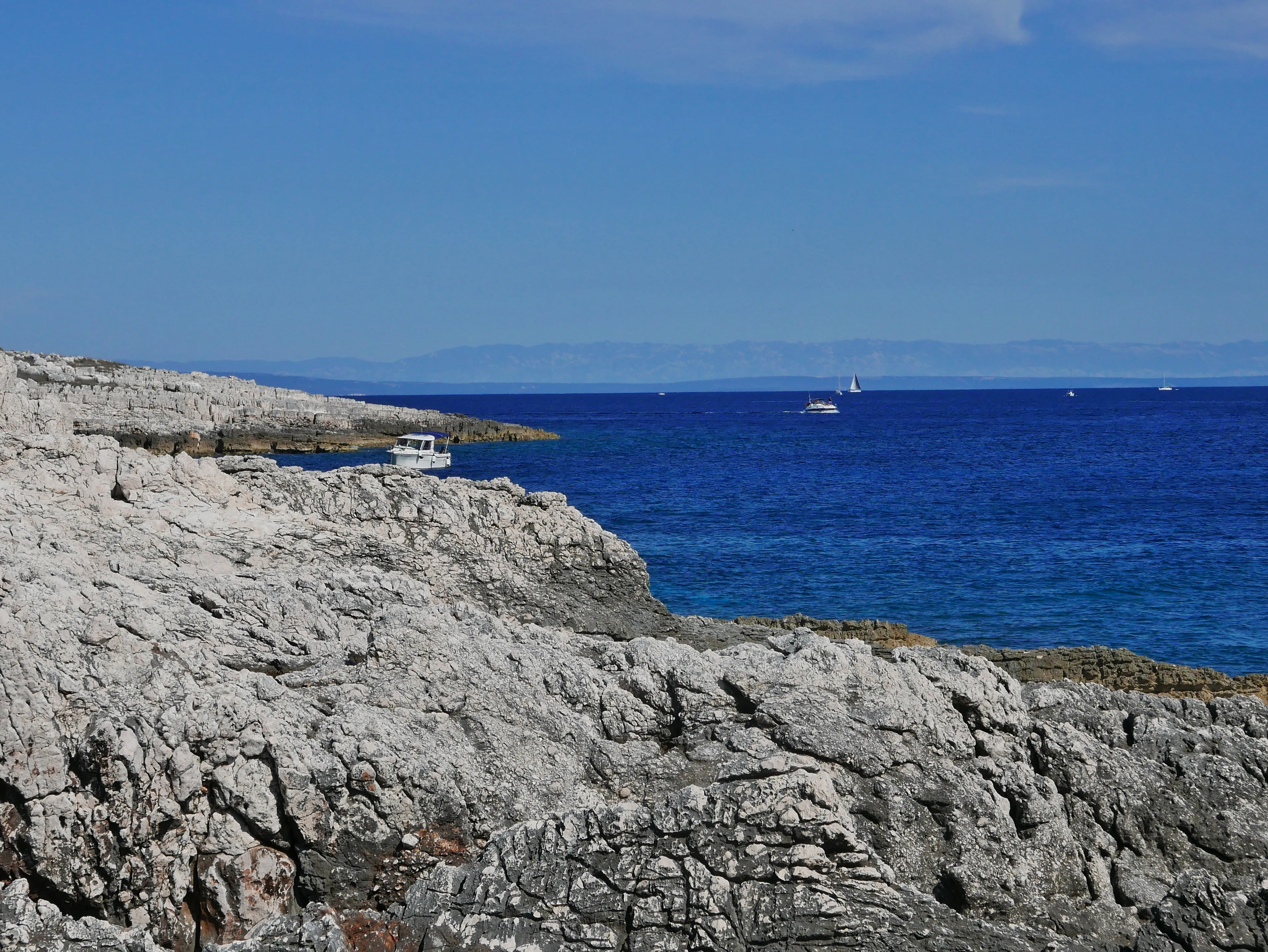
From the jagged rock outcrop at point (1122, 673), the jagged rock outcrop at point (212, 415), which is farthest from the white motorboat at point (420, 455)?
the jagged rock outcrop at point (1122, 673)

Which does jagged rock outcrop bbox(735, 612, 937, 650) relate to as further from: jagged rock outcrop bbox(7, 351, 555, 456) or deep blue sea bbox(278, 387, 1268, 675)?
jagged rock outcrop bbox(7, 351, 555, 456)

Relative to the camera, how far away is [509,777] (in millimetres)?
9859

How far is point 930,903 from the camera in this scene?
8.88 metres

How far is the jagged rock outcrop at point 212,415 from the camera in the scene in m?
65.0

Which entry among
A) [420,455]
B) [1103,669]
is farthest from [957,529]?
[420,455]

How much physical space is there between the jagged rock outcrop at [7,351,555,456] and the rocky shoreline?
42.2m

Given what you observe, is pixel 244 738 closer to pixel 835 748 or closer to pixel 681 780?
pixel 681 780

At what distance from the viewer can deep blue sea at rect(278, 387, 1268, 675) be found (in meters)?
27.4

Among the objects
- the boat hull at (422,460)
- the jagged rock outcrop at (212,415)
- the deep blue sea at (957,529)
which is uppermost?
the jagged rock outcrop at (212,415)

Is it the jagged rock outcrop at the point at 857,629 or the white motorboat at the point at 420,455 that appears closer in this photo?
the jagged rock outcrop at the point at 857,629

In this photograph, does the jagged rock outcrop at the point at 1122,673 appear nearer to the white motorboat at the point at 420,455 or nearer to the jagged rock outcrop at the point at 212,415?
the jagged rock outcrop at the point at 212,415

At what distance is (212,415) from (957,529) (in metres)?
53.9

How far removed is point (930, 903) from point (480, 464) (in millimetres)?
63041

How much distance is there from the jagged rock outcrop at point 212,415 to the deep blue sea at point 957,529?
498 centimetres
